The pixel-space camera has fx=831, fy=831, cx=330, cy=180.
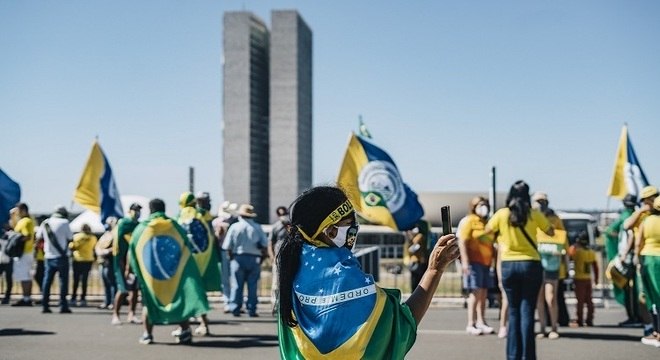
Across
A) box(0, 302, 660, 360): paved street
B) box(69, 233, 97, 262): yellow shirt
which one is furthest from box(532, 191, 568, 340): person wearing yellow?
box(69, 233, 97, 262): yellow shirt

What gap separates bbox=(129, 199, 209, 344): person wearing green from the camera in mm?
9414

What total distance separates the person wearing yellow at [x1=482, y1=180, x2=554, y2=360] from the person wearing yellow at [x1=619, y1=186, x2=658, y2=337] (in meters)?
1.80

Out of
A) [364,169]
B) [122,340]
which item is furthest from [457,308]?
[122,340]

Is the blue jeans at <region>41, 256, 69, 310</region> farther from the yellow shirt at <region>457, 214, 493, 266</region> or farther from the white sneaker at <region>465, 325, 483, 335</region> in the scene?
the yellow shirt at <region>457, 214, 493, 266</region>

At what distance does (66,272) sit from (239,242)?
312 centimetres

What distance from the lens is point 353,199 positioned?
3529mm

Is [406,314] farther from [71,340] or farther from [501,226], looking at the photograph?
[71,340]

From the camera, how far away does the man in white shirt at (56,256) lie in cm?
1357

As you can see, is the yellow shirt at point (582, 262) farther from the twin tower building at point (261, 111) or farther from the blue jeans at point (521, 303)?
the twin tower building at point (261, 111)

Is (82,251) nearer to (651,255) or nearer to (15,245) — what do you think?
(15,245)

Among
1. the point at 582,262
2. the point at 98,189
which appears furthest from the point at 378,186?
the point at 98,189

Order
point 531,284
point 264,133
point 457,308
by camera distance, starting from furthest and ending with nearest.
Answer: point 264,133, point 457,308, point 531,284

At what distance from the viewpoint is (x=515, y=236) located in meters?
8.02

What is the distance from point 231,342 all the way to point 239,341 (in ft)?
0.40
